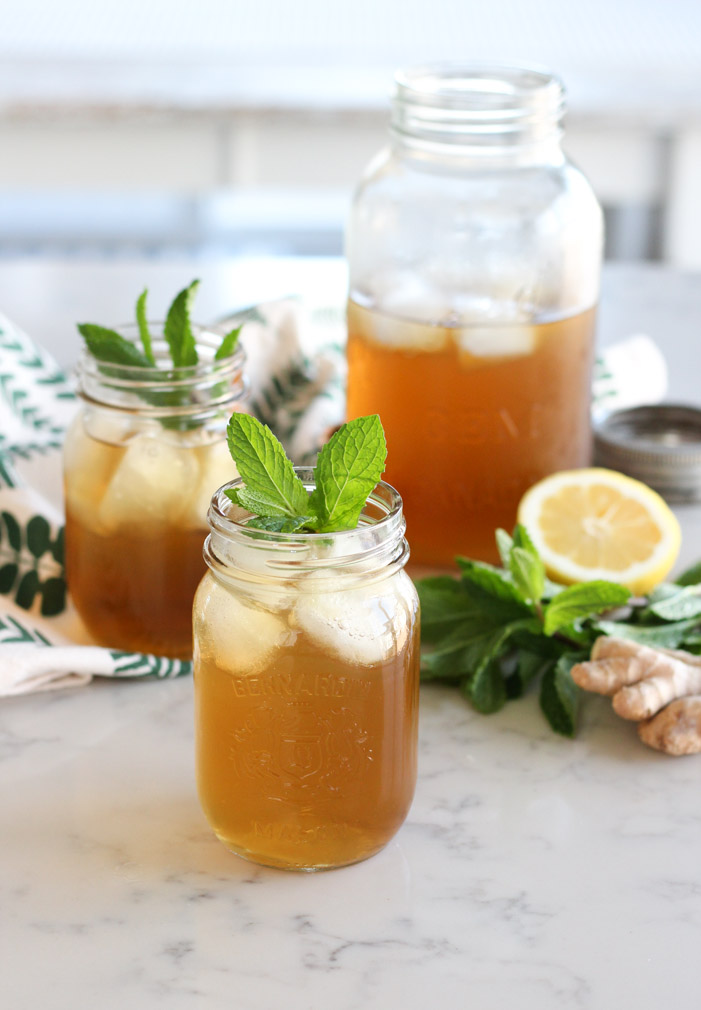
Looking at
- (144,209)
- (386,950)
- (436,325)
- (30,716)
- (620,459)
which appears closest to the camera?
(386,950)

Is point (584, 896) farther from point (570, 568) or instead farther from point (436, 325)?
point (436, 325)

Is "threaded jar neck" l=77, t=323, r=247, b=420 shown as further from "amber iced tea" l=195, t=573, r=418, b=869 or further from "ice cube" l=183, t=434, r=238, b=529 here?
"amber iced tea" l=195, t=573, r=418, b=869

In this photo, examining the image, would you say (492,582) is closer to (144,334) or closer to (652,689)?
(652,689)

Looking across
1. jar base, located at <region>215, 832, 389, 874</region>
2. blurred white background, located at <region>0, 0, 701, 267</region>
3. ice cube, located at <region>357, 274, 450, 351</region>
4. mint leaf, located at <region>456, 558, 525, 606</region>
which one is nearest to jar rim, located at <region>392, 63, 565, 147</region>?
ice cube, located at <region>357, 274, 450, 351</region>

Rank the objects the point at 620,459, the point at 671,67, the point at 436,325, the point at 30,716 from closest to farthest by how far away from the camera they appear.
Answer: the point at 30,716 < the point at 436,325 < the point at 620,459 < the point at 671,67

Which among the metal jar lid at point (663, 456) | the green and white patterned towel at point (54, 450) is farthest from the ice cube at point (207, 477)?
the metal jar lid at point (663, 456)

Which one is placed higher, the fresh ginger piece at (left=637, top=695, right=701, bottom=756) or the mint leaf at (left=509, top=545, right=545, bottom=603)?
the mint leaf at (left=509, top=545, right=545, bottom=603)

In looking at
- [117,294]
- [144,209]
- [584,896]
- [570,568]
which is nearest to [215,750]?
[584,896]
